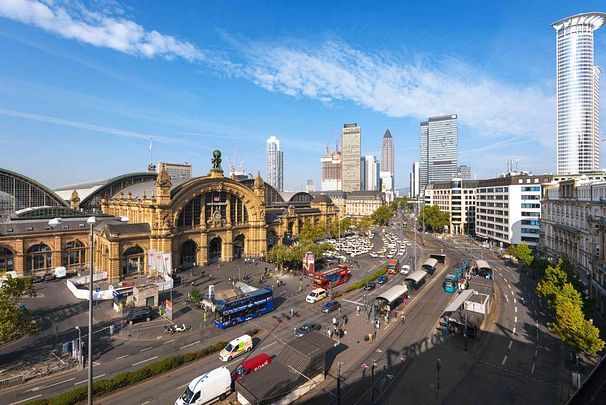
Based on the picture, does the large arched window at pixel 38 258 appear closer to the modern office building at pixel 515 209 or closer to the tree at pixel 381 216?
the modern office building at pixel 515 209

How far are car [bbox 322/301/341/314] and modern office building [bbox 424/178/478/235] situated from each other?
100 m

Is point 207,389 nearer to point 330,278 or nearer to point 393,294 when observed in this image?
point 393,294

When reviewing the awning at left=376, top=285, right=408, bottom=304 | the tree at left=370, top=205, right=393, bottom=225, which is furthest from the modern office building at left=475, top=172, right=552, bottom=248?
the awning at left=376, top=285, right=408, bottom=304

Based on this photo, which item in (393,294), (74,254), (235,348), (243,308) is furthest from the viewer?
(74,254)

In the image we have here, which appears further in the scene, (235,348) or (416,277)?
(416,277)

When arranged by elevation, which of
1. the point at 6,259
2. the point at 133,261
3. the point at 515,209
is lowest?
the point at 133,261

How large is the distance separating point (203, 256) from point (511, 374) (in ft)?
185

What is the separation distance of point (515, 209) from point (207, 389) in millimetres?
96792

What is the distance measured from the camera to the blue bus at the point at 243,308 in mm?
39531

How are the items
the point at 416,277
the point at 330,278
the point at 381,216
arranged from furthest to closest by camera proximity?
1. the point at 381,216
2. the point at 330,278
3. the point at 416,277

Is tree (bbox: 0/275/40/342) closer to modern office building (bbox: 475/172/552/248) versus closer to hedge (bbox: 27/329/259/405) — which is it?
hedge (bbox: 27/329/259/405)

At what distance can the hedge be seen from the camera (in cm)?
2363

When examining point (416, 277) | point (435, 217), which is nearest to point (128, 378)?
point (416, 277)

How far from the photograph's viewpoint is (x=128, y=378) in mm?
27062
